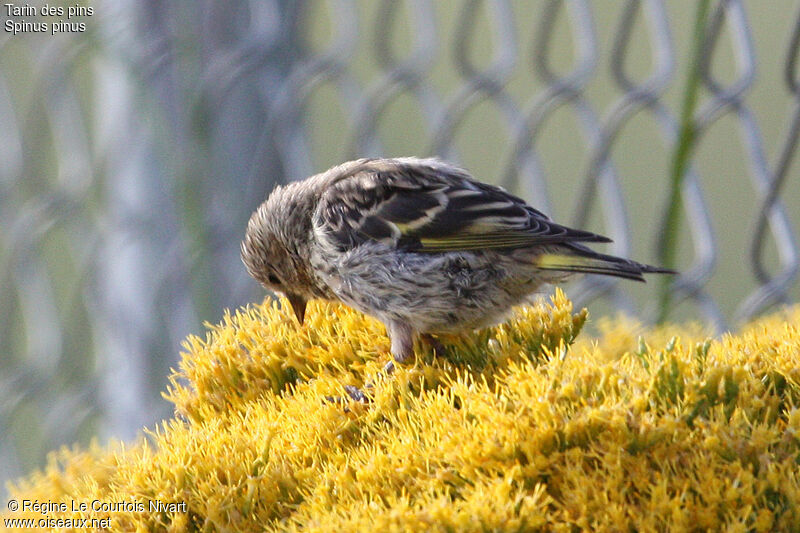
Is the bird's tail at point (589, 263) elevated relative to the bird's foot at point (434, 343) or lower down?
elevated

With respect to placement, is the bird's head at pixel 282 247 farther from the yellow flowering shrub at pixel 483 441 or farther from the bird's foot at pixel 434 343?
the bird's foot at pixel 434 343

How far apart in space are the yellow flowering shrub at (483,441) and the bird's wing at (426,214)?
202 millimetres

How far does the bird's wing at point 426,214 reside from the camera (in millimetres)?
2652

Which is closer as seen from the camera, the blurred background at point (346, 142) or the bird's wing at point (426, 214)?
the bird's wing at point (426, 214)

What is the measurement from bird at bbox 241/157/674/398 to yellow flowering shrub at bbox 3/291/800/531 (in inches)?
3.7

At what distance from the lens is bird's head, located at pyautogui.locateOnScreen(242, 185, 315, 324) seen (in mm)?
2945

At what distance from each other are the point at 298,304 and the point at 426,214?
462mm

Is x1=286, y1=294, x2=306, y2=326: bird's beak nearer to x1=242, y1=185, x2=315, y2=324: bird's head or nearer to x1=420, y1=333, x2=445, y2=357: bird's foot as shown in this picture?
x1=242, y1=185, x2=315, y2=324: bird's head

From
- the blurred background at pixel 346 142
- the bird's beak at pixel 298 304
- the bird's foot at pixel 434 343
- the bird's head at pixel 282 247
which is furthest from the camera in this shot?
the blurred background at pixel 346 142

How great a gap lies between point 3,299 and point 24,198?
1.86 feet

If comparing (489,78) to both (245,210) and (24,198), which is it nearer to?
(245,210)

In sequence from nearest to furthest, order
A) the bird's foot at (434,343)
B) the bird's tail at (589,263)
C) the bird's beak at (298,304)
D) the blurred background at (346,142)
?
the bird's tail at (589,263) → the bird's foot at (434,343) → the bird's beak at (298,304) → the blurred background at (346,142)

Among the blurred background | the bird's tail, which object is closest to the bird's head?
the bird's tail

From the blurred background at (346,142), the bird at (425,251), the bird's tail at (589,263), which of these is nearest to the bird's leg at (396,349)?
the bird at (425,251)
